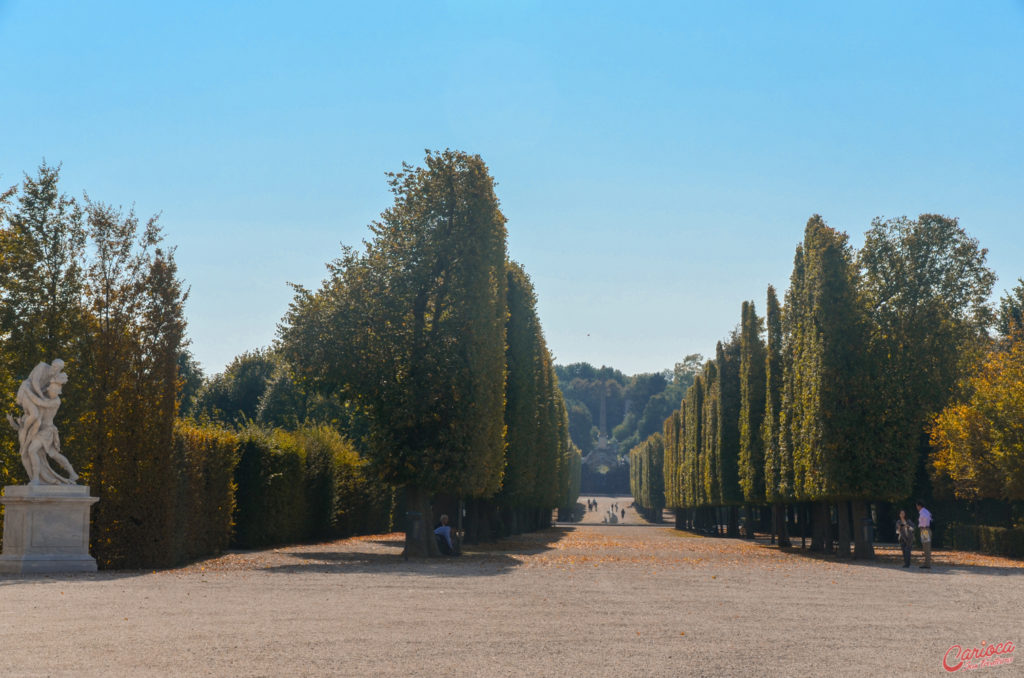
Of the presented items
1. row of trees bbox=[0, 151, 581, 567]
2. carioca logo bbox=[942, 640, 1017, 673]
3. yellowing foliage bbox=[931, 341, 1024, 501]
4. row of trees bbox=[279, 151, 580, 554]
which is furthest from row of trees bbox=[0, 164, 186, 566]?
yellowing foliage bbox=[931, 341, 1024, 501]

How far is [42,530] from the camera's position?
2103 cm

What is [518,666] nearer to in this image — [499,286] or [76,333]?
[76,333]

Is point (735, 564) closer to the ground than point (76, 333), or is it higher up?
closer to the ground

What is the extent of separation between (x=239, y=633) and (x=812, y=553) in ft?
92.4

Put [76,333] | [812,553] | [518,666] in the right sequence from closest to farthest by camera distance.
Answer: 1. [518,666]
2. [76,333]
3. [812,553]

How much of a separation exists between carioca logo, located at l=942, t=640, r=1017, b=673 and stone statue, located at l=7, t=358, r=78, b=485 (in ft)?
61.1

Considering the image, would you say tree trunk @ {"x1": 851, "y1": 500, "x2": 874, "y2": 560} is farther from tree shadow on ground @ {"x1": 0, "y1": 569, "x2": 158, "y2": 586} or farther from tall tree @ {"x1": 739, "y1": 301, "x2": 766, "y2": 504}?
tree shadow on ground @ {"x1": 0, "y1": 569, "x2": 158, "y2": 586}

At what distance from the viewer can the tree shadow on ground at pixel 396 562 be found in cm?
2255

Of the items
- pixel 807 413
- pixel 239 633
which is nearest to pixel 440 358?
pixel 807 413

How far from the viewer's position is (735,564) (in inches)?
1105

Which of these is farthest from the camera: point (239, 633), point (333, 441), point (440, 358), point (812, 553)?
point (333, 441)

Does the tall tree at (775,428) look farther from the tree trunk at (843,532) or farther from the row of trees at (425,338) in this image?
the row of trees at (425,338)

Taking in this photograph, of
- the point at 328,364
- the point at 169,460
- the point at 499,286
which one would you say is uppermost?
the point at 499,286

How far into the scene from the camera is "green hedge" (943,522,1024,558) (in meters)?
32.9
